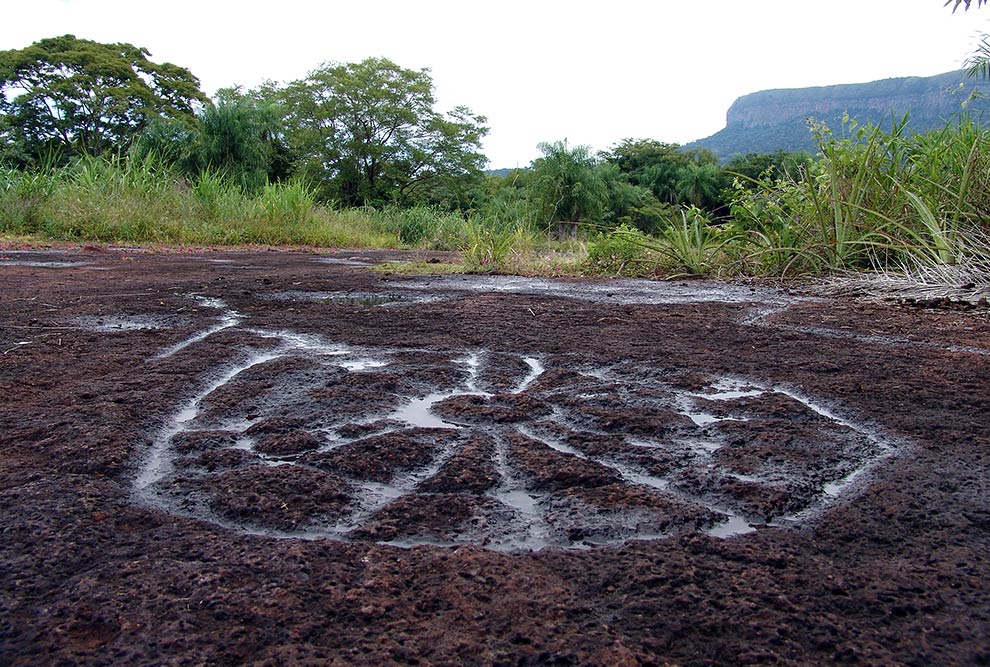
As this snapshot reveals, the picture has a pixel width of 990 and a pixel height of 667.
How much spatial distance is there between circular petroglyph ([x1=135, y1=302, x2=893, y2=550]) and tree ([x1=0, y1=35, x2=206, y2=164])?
83.0 feet

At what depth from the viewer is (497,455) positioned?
139 cm

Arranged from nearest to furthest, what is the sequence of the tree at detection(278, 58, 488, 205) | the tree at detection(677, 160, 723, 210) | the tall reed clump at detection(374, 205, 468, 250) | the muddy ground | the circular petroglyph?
the muddy ground → the circular petroglyph → the tall reed clump at detection(374, 205, 468, 250) → the tree at detection(278, 58, 488, 205) → the tree at detection(677, 160, 723, 210)

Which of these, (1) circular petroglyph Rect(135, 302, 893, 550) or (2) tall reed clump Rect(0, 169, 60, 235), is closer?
(1) circular petroglyph Rect(135, 302, 893, 550)

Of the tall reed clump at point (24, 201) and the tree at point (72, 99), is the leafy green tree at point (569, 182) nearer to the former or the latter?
the tall reed clump at point (24, 201)

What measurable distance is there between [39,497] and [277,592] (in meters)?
0.54

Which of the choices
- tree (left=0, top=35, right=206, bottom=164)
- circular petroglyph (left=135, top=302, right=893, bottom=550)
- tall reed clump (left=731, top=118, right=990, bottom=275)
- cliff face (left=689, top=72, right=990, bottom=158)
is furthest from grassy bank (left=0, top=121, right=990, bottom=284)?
cliff face (left=689, top=72, right=990, bottom=158)

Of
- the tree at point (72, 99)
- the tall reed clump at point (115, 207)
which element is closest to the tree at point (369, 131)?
the tree at point (72, 99)

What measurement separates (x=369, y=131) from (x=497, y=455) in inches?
1175

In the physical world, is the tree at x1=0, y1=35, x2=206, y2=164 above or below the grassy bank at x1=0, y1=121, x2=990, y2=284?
above

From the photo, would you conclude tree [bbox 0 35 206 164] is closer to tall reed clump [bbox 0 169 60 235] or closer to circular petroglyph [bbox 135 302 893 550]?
tall reed clump [bbox 0 169 60 235]

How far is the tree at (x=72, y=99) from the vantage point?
2347 centimetres

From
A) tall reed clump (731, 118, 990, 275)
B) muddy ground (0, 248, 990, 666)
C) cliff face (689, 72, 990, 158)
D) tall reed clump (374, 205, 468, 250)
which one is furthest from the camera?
cliff face (689, 72, 990, 158)

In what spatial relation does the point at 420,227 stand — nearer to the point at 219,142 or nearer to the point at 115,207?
the point at 219,142

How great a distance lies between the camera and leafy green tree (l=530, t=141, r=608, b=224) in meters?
16.5
